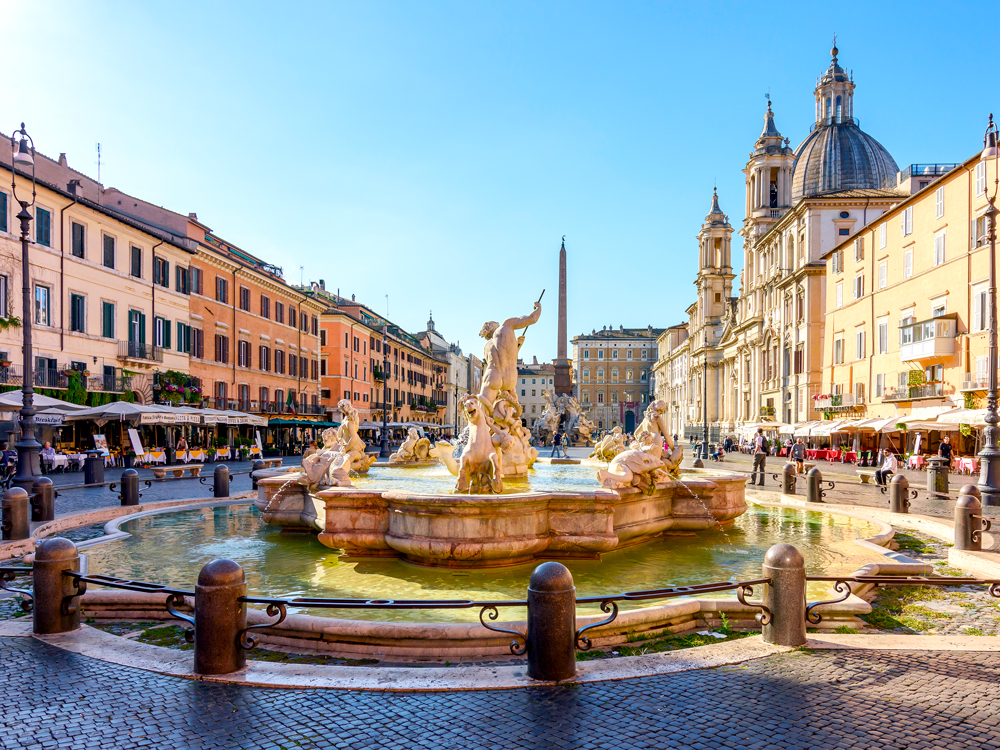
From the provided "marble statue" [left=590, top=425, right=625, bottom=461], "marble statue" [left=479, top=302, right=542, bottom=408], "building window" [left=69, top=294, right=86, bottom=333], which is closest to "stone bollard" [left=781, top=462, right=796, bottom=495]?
"marble statue" [left=590, top=425, right=625, bottom=461]

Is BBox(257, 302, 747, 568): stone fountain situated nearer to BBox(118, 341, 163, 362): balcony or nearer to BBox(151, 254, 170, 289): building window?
BBox(118, 341, 163, 362): balcony

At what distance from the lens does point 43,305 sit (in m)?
26.1

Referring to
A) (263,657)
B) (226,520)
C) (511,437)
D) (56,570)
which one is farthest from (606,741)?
(226,520)

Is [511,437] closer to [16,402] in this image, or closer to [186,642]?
[186,642]

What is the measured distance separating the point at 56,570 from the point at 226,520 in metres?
6.84

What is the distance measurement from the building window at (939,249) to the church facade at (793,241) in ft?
36.0

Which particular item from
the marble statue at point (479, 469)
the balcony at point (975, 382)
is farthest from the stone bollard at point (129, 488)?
the balcony at point (975, 382)

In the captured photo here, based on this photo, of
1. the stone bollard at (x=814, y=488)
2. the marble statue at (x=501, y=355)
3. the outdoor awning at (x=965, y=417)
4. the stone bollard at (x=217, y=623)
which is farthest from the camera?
the outdoor awning at (x=965, y=417)

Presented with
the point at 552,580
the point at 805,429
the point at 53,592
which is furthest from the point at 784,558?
the point at 805,429

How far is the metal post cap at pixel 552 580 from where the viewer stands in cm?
481

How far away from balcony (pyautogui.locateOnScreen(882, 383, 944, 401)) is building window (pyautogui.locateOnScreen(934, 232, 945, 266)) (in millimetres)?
5500

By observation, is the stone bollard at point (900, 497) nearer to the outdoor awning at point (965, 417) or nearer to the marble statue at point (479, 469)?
the marble statue at point (479, 469)

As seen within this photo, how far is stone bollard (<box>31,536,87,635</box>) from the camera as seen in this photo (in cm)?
587

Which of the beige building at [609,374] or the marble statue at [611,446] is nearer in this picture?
the marble statue at [611,446]
